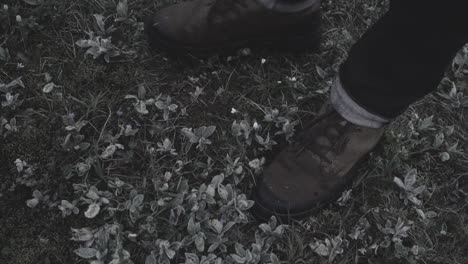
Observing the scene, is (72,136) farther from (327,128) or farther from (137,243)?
(327,128)

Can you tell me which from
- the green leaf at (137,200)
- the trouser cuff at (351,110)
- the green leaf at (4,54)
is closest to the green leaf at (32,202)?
the green leaf at (137,200)

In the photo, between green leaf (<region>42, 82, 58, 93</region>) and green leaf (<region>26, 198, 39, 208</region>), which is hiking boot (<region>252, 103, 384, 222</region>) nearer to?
green leaf (<region>26, 198, 39, 208</region>)

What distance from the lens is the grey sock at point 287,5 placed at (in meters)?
2.61

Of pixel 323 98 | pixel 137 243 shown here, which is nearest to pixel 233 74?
pixel 323 98

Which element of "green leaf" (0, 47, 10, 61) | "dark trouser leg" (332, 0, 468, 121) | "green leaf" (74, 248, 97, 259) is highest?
"dark trouser leg" (332, 0, 468, 121)

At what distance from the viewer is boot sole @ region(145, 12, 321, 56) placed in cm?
281

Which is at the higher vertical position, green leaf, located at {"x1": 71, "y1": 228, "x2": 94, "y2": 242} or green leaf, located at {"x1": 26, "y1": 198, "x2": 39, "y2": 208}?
green leaf, located at {"x1": 26, "y1": 198, "x2": 39, "y2": 208}

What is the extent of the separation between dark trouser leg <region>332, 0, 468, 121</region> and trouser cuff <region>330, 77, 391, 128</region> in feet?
0.10

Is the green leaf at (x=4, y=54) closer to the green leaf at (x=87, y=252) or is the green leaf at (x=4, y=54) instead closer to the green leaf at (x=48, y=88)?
the green leaf at (x=48, y=88)

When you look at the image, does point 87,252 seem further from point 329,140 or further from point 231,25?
point 231,25

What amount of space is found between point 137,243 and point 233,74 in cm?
112

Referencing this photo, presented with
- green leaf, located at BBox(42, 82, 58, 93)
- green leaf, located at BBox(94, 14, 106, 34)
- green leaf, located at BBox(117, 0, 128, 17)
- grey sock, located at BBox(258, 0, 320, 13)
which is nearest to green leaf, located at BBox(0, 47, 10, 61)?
green leaf, located at BBox(42, 82, 58, 93)

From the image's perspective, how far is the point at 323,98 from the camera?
2.90 meters

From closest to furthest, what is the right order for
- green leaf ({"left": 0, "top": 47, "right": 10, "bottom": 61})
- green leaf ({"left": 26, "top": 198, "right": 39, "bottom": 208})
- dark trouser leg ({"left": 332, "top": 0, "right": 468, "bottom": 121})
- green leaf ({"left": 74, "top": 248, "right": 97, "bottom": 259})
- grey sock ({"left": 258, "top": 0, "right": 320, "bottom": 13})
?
dark trouser leg ({"left": 332, "top": 0, "right": 468, "bottom": 121}) < green leaf ({"left": 74, "top": 248, "right": 97, "bottom": 259}) < green leaf ({"left": 26, "top": 198, "right": 39, "bottom": 208}) < grey sock ({"left": 258, "top": 0, "right": 320, "bottom": 13}) < green leaf ({"left": 0, "top": 47, "right": 10, "bottom": 61})
